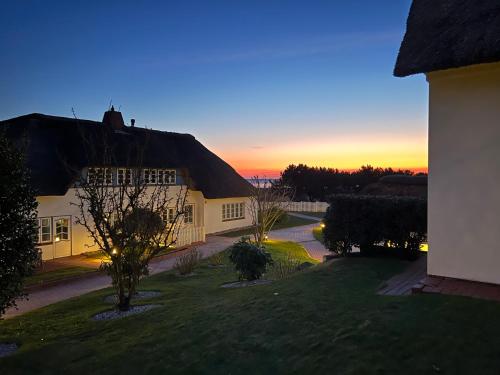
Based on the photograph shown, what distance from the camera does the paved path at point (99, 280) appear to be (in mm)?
11484

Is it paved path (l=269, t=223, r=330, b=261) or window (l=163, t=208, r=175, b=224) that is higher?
window (l=163, t=208, r=175, b=224)

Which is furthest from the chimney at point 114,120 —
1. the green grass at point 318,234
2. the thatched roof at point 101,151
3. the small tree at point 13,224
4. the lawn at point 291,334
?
the small tree at point 13,224

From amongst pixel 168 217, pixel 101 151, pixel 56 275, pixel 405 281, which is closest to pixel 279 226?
pixel 168 217

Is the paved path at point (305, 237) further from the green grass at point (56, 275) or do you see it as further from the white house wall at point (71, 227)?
the white house wall at point (71, 227)

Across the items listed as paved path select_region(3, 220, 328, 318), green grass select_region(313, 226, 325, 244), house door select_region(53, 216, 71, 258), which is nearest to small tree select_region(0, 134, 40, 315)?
paved path select_region(3, 220, 328, 318)

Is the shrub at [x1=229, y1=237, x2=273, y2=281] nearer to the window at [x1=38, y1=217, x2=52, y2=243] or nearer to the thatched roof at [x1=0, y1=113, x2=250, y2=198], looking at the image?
the thatched roof at [x1=0, y1=113, x2=250, y2=198]

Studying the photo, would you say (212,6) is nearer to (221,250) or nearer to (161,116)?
(221,250)

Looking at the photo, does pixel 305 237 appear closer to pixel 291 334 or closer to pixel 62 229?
pixel 62 229

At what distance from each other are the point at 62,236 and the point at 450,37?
18026 mm

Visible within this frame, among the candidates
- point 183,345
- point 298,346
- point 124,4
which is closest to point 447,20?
point 298,346

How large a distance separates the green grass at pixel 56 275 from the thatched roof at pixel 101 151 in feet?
12.0

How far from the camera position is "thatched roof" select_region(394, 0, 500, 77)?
561 cm

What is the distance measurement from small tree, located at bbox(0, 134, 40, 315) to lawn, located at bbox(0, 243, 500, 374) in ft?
3.89

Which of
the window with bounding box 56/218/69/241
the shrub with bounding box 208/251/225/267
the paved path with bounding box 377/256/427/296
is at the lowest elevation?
the shrub with bounding box 208/251/225/267
